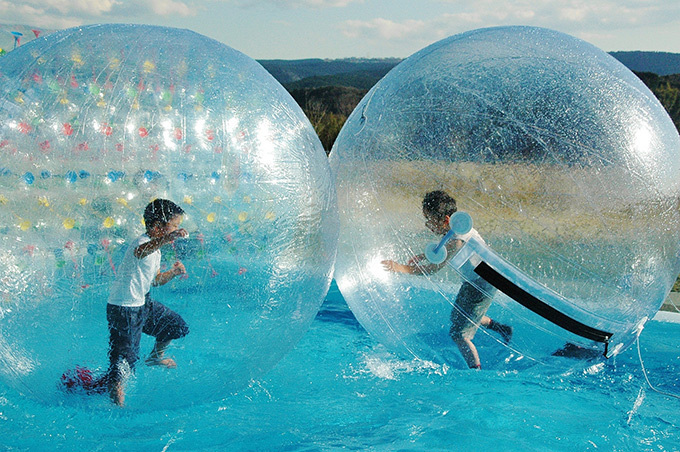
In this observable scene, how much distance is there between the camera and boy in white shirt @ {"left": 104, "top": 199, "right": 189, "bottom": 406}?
2.75 meters

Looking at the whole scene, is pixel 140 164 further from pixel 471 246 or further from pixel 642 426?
pixel 642 426

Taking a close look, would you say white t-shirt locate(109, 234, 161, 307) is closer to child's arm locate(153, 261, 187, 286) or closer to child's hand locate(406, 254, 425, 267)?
child's arm locate(153, 261, 187, 286)

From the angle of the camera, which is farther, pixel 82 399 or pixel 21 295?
pixel 82 399

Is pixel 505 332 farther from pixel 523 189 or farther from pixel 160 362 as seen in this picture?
pixel 160 362

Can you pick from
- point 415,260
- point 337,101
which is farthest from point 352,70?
point 415,260

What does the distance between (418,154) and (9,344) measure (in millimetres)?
2147

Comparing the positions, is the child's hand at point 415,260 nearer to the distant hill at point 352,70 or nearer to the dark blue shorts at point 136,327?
the dark blue shorts at point 136,327

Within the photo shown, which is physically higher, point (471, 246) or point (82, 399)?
point (471, 246)

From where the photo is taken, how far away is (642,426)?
11.4ft

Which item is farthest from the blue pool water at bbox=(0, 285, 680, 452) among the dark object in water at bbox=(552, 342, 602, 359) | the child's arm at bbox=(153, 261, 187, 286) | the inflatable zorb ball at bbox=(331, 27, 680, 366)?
the child's arm at bbox=(153, 261, 187, 286)

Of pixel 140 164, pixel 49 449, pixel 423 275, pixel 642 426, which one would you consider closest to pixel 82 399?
pixel 49 449

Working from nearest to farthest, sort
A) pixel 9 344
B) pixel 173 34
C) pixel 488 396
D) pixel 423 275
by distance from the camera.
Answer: pixel 9 344
pixel 173 34
pixel 423 275
pixel 488 396

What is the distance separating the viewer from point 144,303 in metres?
2.86

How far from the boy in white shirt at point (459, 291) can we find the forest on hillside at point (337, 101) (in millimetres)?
8494
